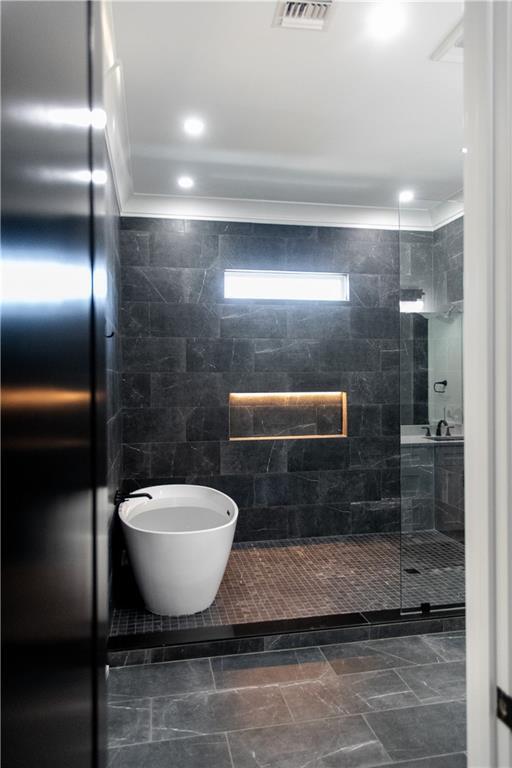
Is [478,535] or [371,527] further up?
[478,535]

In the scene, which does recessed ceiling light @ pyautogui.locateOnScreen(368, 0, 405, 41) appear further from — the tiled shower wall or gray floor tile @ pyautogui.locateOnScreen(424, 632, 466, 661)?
gray floor tile @ pyautogui.locateOnScreen(424, 632, 466, 661)

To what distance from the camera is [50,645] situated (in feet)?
2.44

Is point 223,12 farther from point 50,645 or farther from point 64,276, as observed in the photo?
point 50,645

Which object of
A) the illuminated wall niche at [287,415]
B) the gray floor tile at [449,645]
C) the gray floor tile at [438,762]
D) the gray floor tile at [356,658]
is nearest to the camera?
the gray floor tile at [438,762]

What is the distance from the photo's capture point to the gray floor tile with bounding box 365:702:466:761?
1950mm

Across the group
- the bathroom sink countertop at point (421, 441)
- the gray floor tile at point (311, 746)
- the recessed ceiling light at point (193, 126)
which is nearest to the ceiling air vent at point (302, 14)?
the recessed ceiling light at point (193, 126)

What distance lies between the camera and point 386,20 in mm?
2059

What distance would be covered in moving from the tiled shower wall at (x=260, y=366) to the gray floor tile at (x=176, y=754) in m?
2.29

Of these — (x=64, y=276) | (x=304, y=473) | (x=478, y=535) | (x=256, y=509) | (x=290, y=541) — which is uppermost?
(x=64, y=276)

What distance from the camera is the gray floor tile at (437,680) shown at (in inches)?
90.0

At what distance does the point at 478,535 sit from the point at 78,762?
0.81 m

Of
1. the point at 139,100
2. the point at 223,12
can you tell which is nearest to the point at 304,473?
the point at 139,100

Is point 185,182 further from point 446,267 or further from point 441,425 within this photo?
point 441,425

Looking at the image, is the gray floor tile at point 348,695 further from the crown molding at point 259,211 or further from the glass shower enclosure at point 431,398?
the crown molding at point 259,211
